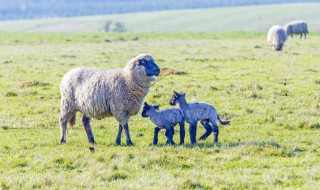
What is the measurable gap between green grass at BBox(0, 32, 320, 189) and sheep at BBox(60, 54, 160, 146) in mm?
657

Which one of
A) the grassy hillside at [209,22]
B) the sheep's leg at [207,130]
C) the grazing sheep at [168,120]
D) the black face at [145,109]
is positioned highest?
the black face at [145,109]

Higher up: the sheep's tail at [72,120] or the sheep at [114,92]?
the sheep at [114,92]

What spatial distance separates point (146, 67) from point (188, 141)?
1880 millimetres

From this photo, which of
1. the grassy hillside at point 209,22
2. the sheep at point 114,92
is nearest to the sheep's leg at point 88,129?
the sheep at point 114,92

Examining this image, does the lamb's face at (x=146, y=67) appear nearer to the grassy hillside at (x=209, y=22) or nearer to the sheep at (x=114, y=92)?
the sheep at (x=114, y=92)

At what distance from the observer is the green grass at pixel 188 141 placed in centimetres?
991

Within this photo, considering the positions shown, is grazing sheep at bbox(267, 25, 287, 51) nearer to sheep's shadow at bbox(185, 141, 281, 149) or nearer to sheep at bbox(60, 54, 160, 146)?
sheep at bbox(60, 54, 160, 146)

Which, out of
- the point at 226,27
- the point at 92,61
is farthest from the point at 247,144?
the point at 226,27

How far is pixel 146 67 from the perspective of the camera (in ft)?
42.6

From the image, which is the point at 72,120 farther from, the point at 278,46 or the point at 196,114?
the point at 278,46

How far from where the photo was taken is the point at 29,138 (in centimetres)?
1372

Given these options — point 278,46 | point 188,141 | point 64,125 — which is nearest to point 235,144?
point 188,141

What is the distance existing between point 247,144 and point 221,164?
4.95ft

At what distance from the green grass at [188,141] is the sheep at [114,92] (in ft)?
2.16
